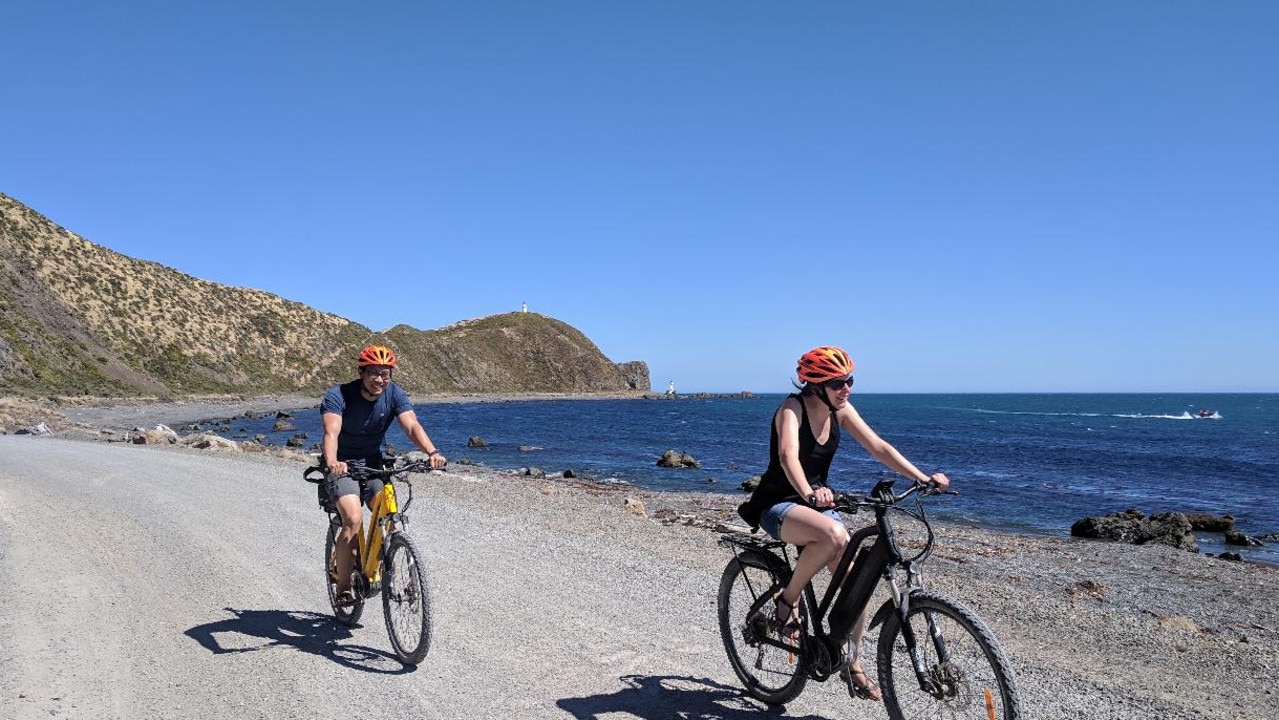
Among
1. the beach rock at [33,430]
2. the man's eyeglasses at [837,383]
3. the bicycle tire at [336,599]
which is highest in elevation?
the man's eyeglasses at [837,383]

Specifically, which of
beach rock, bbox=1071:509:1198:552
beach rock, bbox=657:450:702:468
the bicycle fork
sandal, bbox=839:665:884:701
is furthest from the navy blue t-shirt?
beach rock, bbox=657:450:702:468

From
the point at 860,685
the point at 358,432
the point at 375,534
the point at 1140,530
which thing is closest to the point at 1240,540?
the point at 1140,530

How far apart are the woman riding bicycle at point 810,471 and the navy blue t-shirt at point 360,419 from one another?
352 centimetres

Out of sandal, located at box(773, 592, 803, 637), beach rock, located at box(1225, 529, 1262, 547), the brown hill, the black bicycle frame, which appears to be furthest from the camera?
the brown hill

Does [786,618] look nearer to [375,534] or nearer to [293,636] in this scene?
[375,534]

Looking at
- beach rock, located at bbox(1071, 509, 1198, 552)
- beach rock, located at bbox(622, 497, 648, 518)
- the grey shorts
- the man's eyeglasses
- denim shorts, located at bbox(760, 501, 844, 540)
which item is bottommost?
beach rock, located at bbox(1071, 509, 1198, 552)

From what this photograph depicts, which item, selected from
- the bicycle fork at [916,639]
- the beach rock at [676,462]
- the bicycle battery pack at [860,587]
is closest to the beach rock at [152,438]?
the beach rock at [676,462]

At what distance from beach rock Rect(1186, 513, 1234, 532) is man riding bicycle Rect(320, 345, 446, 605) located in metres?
26.4

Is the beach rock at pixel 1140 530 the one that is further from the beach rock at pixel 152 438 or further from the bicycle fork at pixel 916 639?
the beach rock at pixel 152 438

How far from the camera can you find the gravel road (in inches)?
230

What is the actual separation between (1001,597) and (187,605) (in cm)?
983

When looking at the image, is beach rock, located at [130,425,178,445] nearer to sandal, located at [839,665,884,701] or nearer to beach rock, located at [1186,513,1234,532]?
sandal, located at [839,665,884,701]

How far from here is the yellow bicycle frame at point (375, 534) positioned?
22.5 feet

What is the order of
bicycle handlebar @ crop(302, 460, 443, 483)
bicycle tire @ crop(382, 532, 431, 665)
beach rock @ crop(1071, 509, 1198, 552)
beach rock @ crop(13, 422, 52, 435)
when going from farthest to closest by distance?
beach rock @ crop(13, 422, 52, 435)
beach rock @ crop(1071, 509, 1198, 552)
bicycle handlebar @ crop(302, 460, 443, 483)
bicycle tire @ crop(382, 532, 431, 665)
